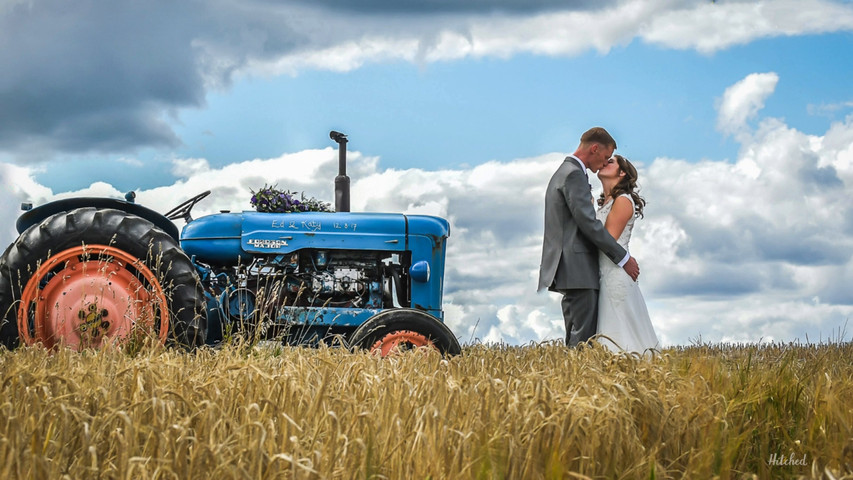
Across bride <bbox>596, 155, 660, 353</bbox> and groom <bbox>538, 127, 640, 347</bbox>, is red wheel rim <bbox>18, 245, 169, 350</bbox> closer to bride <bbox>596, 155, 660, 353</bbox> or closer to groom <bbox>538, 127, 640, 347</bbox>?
groom <bbox>538, 127, 640, 347</bbox>

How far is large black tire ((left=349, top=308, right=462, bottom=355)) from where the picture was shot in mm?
5668

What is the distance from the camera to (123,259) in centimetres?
573

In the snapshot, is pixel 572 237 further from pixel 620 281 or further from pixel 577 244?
pixel 620 281

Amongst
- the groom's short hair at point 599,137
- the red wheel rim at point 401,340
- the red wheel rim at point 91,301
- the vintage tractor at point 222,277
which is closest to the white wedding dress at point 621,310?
the groom's short hair at point 599,137

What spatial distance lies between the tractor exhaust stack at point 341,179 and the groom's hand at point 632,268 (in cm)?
248

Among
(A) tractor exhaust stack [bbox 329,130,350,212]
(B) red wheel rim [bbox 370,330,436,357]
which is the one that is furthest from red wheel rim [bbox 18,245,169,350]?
(A) tractor exhaust stack [bbox 329,130,350,212]

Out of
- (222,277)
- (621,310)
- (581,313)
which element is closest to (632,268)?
(621,310)

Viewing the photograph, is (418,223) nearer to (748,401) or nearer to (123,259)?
(123,259)

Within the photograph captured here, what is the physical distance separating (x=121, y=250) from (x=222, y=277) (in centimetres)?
99

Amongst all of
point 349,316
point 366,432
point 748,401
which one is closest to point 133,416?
point 366,432

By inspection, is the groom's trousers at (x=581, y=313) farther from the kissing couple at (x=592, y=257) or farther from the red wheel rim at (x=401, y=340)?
the red wheel rim at (x=401, y=340)

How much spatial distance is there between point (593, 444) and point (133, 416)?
4.77 ft

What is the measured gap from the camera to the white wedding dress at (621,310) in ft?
18.0

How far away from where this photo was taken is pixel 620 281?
216 inches
